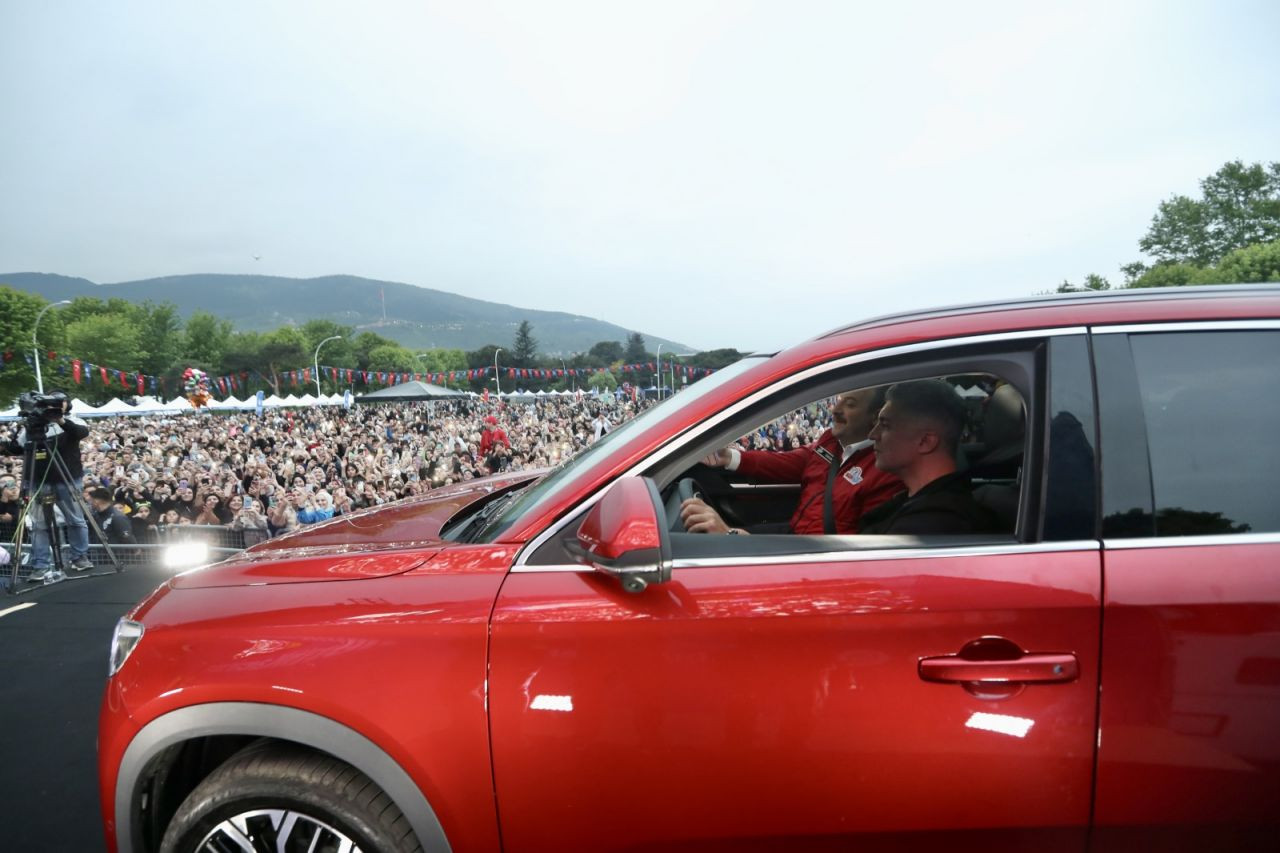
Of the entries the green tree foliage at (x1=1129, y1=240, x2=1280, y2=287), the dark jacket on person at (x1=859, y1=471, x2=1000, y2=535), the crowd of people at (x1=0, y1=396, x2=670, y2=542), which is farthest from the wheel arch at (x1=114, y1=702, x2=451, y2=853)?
the green tree foliage at (x1=1129, y1=240, x2=1280, y2=287)

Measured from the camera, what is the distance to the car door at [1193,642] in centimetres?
136

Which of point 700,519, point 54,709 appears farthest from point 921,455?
point 54,709

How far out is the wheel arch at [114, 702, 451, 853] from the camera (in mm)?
1566

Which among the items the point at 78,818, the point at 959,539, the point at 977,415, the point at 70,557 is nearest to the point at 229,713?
the point at 959,539

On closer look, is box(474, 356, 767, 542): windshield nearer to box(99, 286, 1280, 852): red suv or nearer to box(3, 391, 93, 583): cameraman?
box(99, 286, 1280, 852): red suv

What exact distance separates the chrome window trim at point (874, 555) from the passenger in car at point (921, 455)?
262mm

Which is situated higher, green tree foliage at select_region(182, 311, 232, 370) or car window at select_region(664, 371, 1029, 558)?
green tree foliage at select_region(182, 311, 232, 370)

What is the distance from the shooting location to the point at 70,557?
7062 millimetres

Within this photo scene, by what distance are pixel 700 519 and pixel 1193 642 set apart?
117cm

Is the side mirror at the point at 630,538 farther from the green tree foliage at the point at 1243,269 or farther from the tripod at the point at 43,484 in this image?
the green tree foliage at the point at 1243,269

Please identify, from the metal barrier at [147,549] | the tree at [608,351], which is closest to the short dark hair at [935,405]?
the metal barrier at [147,549]

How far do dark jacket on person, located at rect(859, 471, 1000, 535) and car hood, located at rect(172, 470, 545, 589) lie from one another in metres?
1.19

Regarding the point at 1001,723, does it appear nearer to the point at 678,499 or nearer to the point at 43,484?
the point at 678,499

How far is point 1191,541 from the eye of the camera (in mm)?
1442
